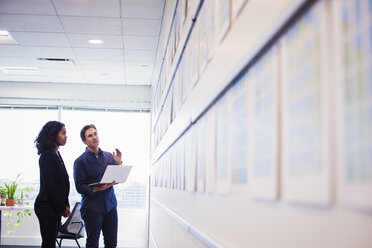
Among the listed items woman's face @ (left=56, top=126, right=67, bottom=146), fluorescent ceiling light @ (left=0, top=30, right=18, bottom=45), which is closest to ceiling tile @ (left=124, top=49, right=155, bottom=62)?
fluorescent ceiling light @ (left=0, top=30, right=18, bottom=45)

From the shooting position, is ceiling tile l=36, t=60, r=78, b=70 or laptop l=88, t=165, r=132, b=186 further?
ceiling tile l=36, t=60, r=78, b=70

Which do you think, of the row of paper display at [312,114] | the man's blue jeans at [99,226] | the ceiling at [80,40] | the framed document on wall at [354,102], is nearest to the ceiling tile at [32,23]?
the ceiling at [80,40]

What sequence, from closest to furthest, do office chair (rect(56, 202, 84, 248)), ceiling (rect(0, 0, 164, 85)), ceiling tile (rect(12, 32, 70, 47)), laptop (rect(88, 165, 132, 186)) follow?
laptop (rect(88, 165, 132, 186)), ceiling (rect(0, 0, 164, 85)), ceiling tile (rect(12, 32, 70, 47)), office chair (rect(56, 202, 84, 248))

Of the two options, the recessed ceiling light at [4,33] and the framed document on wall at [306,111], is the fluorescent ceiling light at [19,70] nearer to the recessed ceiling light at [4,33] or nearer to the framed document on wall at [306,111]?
the recessed ceiling light at [4,33]

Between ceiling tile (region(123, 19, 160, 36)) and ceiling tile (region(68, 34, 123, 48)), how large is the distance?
261 millimetres

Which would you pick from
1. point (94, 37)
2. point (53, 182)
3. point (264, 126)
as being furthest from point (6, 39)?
point (264, 126)

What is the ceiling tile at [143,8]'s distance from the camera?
4.31 meters

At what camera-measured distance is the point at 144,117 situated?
26.2ft

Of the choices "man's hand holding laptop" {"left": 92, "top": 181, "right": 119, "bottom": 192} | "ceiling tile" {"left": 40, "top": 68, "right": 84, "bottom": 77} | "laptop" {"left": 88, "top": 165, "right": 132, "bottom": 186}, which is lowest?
"man's hand holding laptop" {"left": 92, "top": 181, "right": 119, "bottom": 192}

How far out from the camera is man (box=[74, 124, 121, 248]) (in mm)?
3859

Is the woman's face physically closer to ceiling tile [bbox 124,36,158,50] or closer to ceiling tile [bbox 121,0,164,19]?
ceiling tile [bbox 121,0,164,19]

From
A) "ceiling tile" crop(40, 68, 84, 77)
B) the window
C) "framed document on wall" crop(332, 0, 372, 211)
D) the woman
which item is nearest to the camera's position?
"framed document on wall" crop(332, 0, 372, 211)

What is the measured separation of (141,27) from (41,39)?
128 cm

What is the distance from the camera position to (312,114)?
21.6 inches
